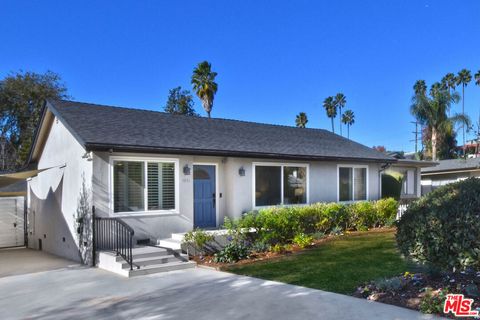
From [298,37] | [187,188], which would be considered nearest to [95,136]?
[187,188]

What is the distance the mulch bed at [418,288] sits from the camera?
5641 millimetres

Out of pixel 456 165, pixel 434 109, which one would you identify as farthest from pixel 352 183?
pixel 434 109

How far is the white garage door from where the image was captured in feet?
49.1

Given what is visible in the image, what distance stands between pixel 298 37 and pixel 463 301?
18.4m

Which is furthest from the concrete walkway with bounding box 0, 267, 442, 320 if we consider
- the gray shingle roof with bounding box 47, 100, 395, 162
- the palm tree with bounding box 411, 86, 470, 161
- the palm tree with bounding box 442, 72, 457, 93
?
the palm tree with bounding box 442, 72, 457, 93

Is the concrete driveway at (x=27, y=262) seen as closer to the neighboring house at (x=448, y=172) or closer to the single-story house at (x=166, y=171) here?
the single-story house at (x=166, y=171)

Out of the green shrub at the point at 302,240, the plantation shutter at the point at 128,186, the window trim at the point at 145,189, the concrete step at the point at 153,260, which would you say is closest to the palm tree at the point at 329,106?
the green shrub at the point at 302,240

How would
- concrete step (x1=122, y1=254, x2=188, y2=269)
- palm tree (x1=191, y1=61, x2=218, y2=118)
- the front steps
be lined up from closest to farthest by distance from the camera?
1. the front steps
2. concrete step (x1=122, y1=254, x2=188, y2=269)
3. palm tree (x1=191, y1=61, x2=218, y2=118)

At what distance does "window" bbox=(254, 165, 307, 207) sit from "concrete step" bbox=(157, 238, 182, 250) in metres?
3.72

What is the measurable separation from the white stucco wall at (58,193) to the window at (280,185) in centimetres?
565

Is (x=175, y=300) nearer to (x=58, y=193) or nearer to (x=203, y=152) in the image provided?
(x=203, y=152)

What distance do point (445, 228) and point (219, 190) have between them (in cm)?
815

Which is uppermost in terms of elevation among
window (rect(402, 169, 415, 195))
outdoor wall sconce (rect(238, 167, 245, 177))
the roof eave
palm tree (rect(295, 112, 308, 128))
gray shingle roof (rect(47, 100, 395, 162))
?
palm tree (rect(295, 112, 308, 128))

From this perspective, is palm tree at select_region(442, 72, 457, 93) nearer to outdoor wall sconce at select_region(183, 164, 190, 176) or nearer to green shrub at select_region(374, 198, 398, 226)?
green shrub at select_region(374, 198, 398, 226)
